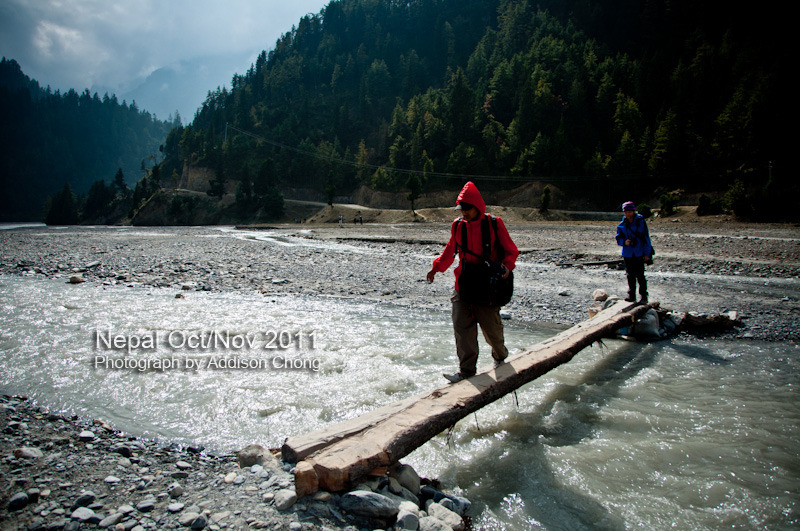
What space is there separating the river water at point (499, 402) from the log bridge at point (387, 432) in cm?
51

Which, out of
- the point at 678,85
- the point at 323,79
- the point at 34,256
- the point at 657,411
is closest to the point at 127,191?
the point at 323,79

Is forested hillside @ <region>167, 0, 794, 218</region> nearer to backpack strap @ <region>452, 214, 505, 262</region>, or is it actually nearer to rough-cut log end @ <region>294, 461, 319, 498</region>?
backpack strap @ <region>452, 214, 505, 262</region>

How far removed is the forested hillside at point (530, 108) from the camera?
2640 inches

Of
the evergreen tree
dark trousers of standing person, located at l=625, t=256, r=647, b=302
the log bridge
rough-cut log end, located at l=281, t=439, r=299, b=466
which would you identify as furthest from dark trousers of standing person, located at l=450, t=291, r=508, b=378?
the evergreen tree

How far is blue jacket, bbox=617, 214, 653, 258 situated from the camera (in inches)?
372

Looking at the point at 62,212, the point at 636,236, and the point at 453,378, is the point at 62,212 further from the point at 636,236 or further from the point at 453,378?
the point at 453,378

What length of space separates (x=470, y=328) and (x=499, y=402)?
45.1 inches

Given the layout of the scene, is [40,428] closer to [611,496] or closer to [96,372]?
[96,372]

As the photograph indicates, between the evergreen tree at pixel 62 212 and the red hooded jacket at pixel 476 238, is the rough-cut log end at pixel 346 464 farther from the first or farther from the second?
the evergreen tree at pixel 62 212

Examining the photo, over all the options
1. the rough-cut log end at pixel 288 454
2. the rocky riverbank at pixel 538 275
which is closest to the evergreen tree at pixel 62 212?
the rocky riverbank at pixel 538 275

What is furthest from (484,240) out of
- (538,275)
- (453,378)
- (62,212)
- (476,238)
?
(62,212)

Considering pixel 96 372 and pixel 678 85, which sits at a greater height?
pixel 678 85

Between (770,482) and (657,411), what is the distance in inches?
57.7

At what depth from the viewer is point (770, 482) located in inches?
151
